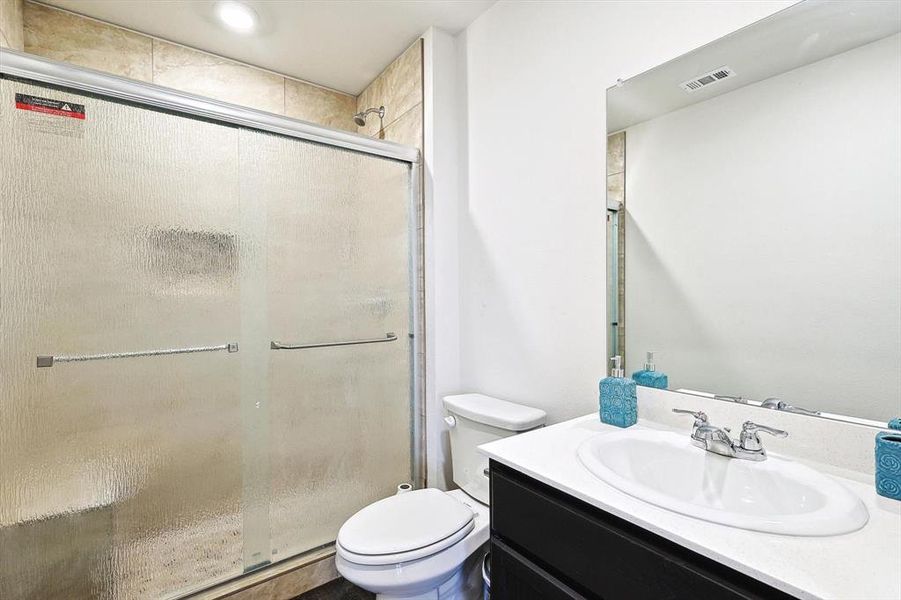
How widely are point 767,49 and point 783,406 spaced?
900mm

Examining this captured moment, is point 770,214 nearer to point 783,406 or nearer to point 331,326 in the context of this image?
point 783,406

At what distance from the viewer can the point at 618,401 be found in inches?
47.6

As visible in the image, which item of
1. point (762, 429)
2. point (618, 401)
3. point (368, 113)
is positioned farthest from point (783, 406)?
point (368, 113)

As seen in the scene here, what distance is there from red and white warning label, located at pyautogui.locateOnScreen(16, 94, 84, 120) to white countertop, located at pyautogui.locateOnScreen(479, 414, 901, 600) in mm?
1754

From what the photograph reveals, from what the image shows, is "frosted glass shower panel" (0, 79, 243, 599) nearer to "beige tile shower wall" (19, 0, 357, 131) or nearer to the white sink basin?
"beige tile shower wall" (19, 0, 357, 131)

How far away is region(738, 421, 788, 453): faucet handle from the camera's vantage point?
0.92 meters

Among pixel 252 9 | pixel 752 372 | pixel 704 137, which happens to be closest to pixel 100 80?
pixel 252 9

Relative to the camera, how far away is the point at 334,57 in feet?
7.31

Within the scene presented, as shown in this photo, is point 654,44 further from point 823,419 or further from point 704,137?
point 823,419

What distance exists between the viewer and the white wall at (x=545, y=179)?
4.32 feet

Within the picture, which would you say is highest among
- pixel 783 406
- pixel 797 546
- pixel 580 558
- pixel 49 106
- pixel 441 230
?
pixel 49 106

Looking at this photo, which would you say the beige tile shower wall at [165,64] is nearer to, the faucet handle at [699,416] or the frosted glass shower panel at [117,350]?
the frosted glass shower panel at [117,350]

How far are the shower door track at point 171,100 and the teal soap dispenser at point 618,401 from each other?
142 centimetres

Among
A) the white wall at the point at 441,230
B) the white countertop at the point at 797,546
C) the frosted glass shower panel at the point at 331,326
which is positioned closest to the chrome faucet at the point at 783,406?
the white countertop at the point at 797,546
